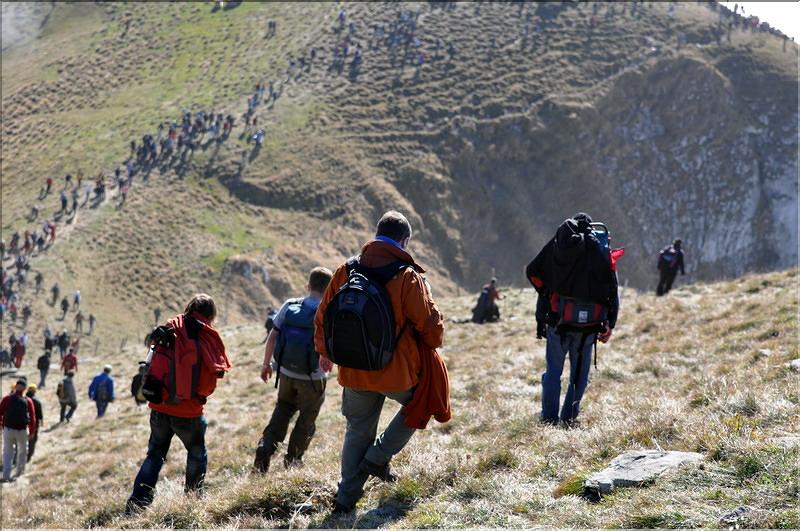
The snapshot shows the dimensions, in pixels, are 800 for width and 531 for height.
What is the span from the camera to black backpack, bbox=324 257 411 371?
5125 mm

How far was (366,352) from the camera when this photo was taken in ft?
16.9

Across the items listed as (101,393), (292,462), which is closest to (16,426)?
(101,393)

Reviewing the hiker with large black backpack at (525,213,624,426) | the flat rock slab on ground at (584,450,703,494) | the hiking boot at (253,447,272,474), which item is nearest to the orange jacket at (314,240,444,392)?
the flat rock slab on ground at (584,450,703,494)

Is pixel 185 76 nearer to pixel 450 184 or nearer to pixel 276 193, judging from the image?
pixel 276 193

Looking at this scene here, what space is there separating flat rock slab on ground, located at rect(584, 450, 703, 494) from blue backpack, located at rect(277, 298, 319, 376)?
3218mm

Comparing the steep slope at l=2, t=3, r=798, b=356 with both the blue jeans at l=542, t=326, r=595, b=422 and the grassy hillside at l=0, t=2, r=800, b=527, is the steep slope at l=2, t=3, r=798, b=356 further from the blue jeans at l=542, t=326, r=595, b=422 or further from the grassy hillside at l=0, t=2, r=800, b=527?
the blue jeans at l=542, t=326, r=595, b=422

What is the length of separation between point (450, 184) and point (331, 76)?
15.7 metres

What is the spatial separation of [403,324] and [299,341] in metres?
2.41

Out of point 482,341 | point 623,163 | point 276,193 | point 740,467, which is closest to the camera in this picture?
point 740,467

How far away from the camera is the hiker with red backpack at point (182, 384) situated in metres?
7.09

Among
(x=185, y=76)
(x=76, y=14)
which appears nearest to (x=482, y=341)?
(x=185, y=76)

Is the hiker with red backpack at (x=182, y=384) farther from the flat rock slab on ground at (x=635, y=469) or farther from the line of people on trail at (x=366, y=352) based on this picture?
the flat rock slab on ground at (x=635, y=469)

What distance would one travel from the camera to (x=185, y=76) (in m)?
66.9

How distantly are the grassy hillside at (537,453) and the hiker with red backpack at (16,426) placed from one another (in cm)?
41
